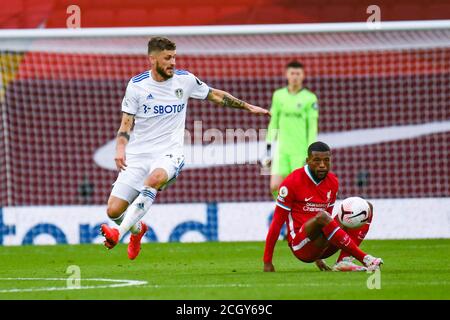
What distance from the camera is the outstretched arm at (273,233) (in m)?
9.30

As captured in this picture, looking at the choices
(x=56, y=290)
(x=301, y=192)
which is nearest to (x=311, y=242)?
(x=301, y=192)

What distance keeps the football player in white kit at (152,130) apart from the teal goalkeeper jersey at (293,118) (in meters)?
3.90

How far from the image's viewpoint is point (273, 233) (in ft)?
30.6

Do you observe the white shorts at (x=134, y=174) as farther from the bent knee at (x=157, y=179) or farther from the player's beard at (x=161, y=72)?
the player's beard at (x=161, y=72)

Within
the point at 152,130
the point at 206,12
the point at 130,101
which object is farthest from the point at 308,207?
the point at 206,12

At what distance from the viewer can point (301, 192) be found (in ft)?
30.9

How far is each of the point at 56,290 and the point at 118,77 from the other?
9.99m

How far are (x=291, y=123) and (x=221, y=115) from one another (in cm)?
375

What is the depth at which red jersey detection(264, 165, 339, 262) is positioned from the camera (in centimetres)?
941

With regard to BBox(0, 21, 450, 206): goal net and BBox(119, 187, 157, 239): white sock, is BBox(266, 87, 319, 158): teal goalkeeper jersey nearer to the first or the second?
BBox(0, 21, 450, 206): goal net

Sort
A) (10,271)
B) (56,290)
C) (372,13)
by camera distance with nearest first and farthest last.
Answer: (56,290)
(10,271)
(372,13)

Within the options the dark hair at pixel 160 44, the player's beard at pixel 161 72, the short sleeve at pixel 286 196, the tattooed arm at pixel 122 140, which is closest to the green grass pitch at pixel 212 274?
the short sleeve at pixel 286 196

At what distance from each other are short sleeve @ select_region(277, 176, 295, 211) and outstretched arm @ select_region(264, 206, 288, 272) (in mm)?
45

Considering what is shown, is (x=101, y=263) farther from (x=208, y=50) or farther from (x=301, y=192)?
(x=208, y=50)
